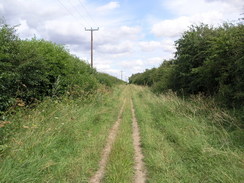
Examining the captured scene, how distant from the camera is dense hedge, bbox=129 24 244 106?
805 centimetres

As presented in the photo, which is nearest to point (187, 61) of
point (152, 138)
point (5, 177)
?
point (152, 138)

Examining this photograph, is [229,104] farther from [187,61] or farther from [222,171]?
[187,61]

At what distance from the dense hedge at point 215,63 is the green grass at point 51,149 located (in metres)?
5.77

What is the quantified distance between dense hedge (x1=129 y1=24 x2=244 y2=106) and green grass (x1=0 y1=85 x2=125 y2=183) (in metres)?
5.77

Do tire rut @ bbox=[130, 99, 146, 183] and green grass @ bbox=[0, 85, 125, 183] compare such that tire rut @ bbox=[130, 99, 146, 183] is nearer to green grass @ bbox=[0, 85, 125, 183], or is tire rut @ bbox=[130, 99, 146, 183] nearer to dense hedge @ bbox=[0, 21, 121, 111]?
green grass @ bbox=[0, 85, 125, 183]

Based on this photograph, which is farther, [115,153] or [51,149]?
[115,153]

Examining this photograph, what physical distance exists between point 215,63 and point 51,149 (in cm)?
869

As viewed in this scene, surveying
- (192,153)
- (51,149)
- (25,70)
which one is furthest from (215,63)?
(25,70)

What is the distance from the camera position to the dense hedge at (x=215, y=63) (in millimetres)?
8047

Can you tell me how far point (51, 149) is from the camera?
4.73m

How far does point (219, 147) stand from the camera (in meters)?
4.97

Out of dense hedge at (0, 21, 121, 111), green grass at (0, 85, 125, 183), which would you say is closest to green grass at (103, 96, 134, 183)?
green grass at (0, 85, 125, 183)

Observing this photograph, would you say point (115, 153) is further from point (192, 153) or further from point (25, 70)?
point (25, 70)

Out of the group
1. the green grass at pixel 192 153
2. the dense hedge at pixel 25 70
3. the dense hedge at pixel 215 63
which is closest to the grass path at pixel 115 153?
the green grass at pixel 192 153
